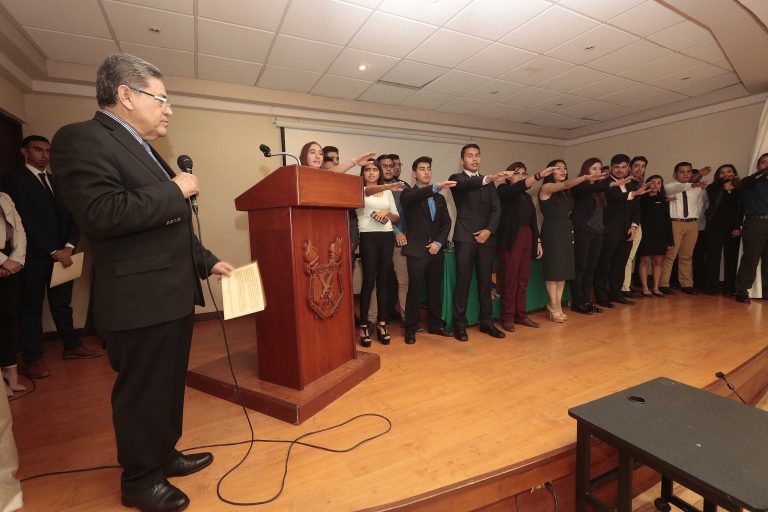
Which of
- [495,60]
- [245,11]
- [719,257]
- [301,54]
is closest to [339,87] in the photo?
[301,54]

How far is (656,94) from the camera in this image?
4895 millimetres

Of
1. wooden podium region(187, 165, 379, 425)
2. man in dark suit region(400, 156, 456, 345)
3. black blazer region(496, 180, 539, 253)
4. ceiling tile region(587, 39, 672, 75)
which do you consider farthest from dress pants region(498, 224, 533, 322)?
ceiling tile region(587, 39, 672, 75)

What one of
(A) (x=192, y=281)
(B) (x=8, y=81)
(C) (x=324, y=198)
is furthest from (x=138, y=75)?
(B) (x=8, y=81)

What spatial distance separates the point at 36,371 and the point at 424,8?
12.5ft

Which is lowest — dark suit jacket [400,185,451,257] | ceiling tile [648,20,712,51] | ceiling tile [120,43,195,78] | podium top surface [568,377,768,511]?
podium top surface [568,377,768,511]

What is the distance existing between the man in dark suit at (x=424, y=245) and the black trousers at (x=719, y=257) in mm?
3890

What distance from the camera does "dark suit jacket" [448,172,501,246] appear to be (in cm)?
309

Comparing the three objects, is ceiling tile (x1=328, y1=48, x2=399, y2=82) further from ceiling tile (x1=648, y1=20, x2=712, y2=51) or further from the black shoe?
the black shoe

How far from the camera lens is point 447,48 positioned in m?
3.38

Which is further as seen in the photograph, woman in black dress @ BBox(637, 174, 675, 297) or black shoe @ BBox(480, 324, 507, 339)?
woman in black dress @ BBox(637, 174, 675, 297)

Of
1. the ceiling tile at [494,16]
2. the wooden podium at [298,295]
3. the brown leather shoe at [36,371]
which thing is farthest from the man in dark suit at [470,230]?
the brown leather shoe at [36,371]

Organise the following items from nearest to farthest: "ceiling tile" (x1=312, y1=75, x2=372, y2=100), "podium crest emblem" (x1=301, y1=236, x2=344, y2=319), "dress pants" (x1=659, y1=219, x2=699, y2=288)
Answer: "podium crest emblem" (x1=301, y1=236, x2=344, y2=319) → "ceiling tile" (x1=312, y1=75, x2=372, y2=100) → "dress pants" (x1=659, y1=219, x2=699, y2=288)

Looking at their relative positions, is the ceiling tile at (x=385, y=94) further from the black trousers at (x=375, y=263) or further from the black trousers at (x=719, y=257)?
the black trousers at (x=719, y=257)

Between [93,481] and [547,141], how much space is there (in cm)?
738
